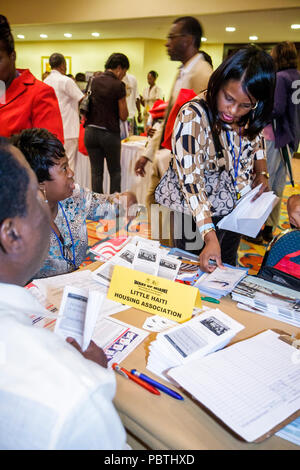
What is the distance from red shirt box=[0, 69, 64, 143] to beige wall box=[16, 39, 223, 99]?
355 inches

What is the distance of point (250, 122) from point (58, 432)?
139cm

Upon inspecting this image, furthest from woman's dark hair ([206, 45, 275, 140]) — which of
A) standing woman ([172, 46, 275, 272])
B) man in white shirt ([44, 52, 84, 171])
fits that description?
man in white shirt ([44, 52, 84, 171])

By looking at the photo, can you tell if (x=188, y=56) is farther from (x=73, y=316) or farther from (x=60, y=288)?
(x=73, y=316)

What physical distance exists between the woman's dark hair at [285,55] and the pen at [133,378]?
3114mm

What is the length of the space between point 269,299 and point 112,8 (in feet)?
18.4

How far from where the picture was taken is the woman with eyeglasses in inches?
57.1

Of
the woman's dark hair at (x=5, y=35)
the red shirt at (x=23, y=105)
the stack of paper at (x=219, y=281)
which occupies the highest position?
the woman's dark hair at (x=5, y=35)

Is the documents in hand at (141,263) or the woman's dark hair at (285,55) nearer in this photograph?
the documents in hand at (141,263)

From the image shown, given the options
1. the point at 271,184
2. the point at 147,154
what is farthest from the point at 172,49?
the point at 271,184

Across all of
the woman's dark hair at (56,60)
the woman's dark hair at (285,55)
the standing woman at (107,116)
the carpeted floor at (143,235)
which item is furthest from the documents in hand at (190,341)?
the woman's dark hair at (56,60)

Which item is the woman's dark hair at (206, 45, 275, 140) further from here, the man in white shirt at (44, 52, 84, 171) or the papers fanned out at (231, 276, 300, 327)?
the man in white shirt at (44, 52, 84, 171)

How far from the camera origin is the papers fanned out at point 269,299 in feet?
3.45

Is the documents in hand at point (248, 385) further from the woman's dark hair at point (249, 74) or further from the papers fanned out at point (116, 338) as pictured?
the woman's dark hair at point (249, 74)

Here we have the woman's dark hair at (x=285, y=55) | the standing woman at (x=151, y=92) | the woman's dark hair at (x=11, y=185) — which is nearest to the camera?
the woman's dark hair at (x=11, y=185)
